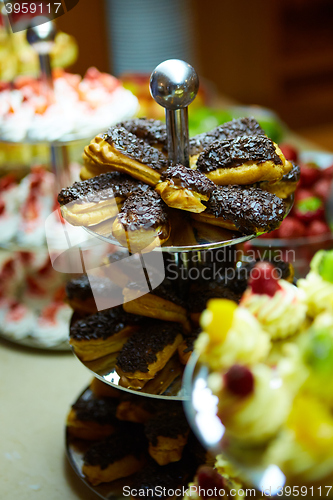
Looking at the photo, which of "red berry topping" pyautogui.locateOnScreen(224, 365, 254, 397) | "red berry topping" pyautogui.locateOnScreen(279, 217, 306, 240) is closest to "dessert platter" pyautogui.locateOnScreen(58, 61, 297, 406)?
"red berry topping" pyautogui.locateOnScreen(224, 365, 254, 397)

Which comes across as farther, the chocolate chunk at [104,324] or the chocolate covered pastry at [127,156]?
Result: the chocolate chunk at [104,324]

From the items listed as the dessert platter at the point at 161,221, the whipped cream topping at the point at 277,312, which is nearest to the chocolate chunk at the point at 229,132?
the dessert platter at the point at 161,221

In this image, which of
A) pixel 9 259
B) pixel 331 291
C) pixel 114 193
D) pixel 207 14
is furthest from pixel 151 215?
pixel 207 14

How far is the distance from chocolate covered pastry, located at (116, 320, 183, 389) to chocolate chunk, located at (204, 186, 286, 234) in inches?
9.7

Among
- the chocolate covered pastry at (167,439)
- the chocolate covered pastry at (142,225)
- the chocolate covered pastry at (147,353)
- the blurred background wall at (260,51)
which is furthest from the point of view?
the blurred background wall at (260,51)

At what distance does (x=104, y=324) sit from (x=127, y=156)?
33 cm

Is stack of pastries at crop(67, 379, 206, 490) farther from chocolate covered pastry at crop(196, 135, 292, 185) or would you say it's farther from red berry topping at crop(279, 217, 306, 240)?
red berry topping at crop(279, 217, 306, 240)

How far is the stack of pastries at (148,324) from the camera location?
0.87 metres

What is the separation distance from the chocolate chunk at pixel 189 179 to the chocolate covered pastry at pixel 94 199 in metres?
0.06

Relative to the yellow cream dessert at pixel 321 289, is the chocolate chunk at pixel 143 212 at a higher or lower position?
higher

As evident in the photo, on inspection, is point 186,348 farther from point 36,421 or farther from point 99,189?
point 36,421

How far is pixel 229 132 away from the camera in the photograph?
91cm

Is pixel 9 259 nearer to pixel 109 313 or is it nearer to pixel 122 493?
A: pixel 109 313

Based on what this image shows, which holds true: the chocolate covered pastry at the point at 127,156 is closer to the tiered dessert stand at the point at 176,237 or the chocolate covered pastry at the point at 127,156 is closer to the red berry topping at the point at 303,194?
the tiered dessert stand at the point at 176,237
